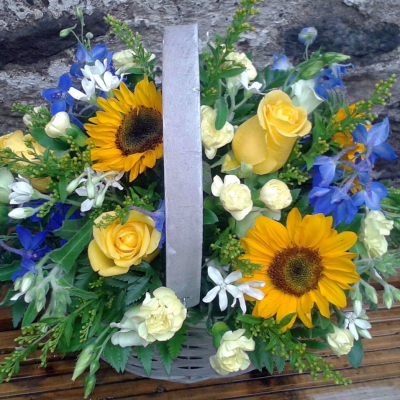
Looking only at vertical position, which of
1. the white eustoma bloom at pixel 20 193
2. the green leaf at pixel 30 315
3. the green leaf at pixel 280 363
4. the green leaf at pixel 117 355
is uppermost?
the white eustoma bloom at pixel 20 193

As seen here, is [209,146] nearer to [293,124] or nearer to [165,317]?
[293,124]

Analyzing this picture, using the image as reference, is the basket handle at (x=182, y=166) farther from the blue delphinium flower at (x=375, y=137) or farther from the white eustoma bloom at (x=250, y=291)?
the blue delphinium flower at (x=375, y=137)

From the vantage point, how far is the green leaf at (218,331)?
59 centimetres

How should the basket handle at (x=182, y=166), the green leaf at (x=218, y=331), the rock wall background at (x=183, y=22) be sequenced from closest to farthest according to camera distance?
the basket handle at (x=182, y=166) < the green leaf at (x=218, y=331) < the rock wall background at (x=183, y=22)

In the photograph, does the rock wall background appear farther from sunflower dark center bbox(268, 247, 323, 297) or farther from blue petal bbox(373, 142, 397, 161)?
sunflower dark center bbox(268, 247, 323, 297)

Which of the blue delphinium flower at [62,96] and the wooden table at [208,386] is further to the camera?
the wooden table at [208,386]

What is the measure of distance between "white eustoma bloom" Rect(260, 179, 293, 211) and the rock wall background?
1.90 ft

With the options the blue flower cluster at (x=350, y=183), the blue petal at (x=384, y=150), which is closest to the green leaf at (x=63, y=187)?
the blue flower cluster at (x=350, y=183)

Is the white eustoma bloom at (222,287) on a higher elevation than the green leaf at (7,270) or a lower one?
higher

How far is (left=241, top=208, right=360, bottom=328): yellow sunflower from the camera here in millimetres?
583

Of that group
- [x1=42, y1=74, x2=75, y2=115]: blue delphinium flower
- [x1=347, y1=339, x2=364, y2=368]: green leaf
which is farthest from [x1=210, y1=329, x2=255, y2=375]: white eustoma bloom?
[x1=42, y1=74, x2=75, y2=115]: blue delphinium flower

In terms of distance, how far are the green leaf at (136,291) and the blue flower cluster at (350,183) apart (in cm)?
26

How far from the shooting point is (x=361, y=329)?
66 centimetres

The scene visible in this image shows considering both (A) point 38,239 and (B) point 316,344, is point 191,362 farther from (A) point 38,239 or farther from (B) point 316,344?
(A) point 38,239
